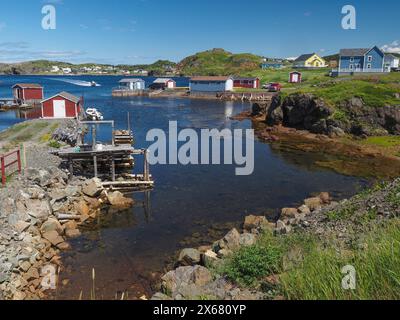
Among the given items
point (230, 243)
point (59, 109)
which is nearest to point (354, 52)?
point (59, 109)

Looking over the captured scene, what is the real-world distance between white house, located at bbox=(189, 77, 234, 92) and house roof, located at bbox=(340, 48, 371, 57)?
102ft

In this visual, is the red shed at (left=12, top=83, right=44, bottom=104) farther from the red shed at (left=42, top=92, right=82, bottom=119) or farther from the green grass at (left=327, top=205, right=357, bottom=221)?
the green grass at (left=327, top=205, right=357, bottom=221)

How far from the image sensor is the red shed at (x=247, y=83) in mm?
114438

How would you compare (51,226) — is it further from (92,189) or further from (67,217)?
(92,189)

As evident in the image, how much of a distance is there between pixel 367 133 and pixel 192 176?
25.9 metres

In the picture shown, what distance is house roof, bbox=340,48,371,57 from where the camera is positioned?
298 feet

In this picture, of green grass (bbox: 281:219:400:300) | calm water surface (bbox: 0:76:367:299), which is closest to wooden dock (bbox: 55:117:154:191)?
calm water surface (bbox: 0:76:367:299)

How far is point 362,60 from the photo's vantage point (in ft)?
300

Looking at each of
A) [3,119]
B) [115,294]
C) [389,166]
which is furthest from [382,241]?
[3,119]

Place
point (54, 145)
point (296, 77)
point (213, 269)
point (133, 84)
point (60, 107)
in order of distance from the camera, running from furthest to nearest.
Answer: point (133, 84), point (296, 77), point (60, 107), point (54, 145), point (213, 269)

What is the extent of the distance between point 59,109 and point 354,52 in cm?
7319

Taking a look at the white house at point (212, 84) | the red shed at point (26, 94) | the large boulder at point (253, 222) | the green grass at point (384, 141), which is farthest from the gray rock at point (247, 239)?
the white house at point (212, 84)

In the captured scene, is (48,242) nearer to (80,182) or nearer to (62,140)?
(80,182)

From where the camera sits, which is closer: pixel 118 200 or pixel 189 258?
pixel 189 258
